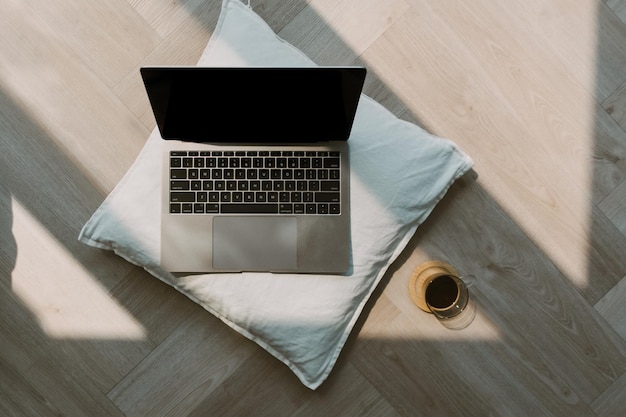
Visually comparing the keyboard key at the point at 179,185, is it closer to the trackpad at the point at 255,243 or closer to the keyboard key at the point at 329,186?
the trackpad at the point at 255,243

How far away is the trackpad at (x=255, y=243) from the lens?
103 centimetres

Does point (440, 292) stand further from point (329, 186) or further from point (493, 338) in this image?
point (329, 186)

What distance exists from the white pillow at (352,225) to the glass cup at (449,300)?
0.33 ft

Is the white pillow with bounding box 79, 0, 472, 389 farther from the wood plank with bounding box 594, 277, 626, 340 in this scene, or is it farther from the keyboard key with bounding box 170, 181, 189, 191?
the wood plank with bounding box 594, 277, 626, 340

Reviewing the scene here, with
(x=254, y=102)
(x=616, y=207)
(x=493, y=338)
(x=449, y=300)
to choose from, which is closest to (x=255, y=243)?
(x=254, y=102)

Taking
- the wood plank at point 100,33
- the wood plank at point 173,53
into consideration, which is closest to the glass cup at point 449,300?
the wood plank at point 173,53

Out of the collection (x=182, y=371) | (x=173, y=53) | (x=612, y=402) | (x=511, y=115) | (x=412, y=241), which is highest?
(x=511, y=115)

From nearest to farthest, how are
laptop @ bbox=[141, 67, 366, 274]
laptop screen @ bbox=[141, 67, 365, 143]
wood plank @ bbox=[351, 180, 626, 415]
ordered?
laptop screen @ bbox=[141, 67, 365, 143] → laptop @ bbox=[141, 67, 366, 274] → wood plank @ bbox=[351, 180, 626, 415]

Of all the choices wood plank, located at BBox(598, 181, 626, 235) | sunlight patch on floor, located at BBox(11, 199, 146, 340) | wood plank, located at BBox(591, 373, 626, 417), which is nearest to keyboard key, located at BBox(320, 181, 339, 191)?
sunlight patch on floor, located at BBox(11, 199, 146, 340)

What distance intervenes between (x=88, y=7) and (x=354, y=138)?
62 cm

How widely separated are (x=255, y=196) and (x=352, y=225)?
0.66 feet

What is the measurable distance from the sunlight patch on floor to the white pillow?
0.31 ft

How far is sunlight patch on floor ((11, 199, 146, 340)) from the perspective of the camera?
1.10m

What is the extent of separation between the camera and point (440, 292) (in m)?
1.08
